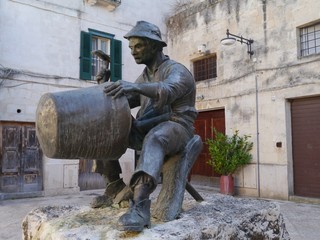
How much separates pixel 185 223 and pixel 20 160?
26.4 ft

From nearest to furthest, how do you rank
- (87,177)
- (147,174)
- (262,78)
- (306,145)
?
(147,174) < (306,145) < (262,78) < (87,177)

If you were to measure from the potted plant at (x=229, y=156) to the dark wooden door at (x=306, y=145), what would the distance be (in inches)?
51.3

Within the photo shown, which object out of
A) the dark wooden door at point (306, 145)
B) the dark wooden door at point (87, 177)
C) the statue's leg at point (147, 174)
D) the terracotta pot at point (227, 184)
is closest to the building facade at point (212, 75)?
the dark wooden door at point (306, 145)

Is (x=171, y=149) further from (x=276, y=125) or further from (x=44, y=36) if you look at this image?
(x=44, y=36)

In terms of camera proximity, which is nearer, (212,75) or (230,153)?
(230,153)

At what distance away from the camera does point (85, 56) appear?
10.6m

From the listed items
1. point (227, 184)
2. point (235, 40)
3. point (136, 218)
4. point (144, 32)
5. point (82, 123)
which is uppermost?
point (235, 40)

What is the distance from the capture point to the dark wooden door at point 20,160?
29.6 ft

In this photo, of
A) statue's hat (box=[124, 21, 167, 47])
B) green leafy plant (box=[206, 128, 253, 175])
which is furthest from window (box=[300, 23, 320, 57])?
statue's hat (box=[124, 21, 167, 47])

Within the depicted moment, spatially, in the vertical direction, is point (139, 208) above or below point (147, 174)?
below

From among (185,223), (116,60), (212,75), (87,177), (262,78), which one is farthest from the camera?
(116,60)

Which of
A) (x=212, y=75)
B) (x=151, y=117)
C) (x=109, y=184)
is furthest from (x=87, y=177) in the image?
(x=151, y=117)

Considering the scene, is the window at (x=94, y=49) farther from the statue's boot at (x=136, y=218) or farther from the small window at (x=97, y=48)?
the statue's boot at (x=136, y=218)

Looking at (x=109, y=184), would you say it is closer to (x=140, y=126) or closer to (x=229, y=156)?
(x=140, y=126)
